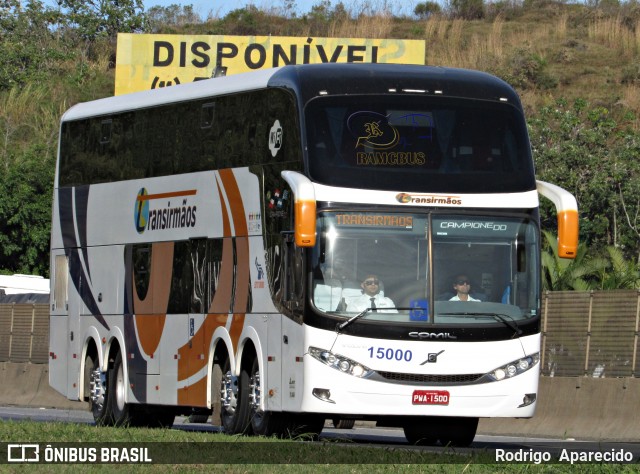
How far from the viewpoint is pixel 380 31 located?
276 ft

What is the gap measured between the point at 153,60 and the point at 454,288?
39.0 m

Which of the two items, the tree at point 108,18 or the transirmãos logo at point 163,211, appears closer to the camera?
the transirmãos logo at point 163,211

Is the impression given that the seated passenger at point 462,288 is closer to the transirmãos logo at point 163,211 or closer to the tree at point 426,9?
the transirmãos logo at point 163,211

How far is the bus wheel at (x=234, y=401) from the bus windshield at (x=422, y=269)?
2403 mm

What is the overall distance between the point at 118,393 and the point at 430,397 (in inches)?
284

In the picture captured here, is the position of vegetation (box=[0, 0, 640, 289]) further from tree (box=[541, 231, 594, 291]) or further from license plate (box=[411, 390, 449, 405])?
license plate (box=[411, 390, 449, 405])

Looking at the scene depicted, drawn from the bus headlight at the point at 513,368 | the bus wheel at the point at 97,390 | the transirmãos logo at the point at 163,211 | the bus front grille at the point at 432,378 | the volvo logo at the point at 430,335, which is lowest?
the bus wheel at the point at 97,390

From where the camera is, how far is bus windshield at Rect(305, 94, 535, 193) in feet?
57.9

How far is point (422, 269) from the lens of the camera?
686 inches

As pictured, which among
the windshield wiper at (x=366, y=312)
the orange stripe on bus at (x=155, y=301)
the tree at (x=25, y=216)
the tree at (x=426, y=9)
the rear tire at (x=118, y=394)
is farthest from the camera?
the tree at (x=426, y=9)

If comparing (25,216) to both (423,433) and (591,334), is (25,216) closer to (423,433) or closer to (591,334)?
(591,334)

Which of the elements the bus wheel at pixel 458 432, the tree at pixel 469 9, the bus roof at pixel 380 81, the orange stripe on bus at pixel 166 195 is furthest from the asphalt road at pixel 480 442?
the tree at pixel 469 9

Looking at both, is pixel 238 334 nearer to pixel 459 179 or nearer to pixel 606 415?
pixel 459 179

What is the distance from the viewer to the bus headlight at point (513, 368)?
17.5 meters
